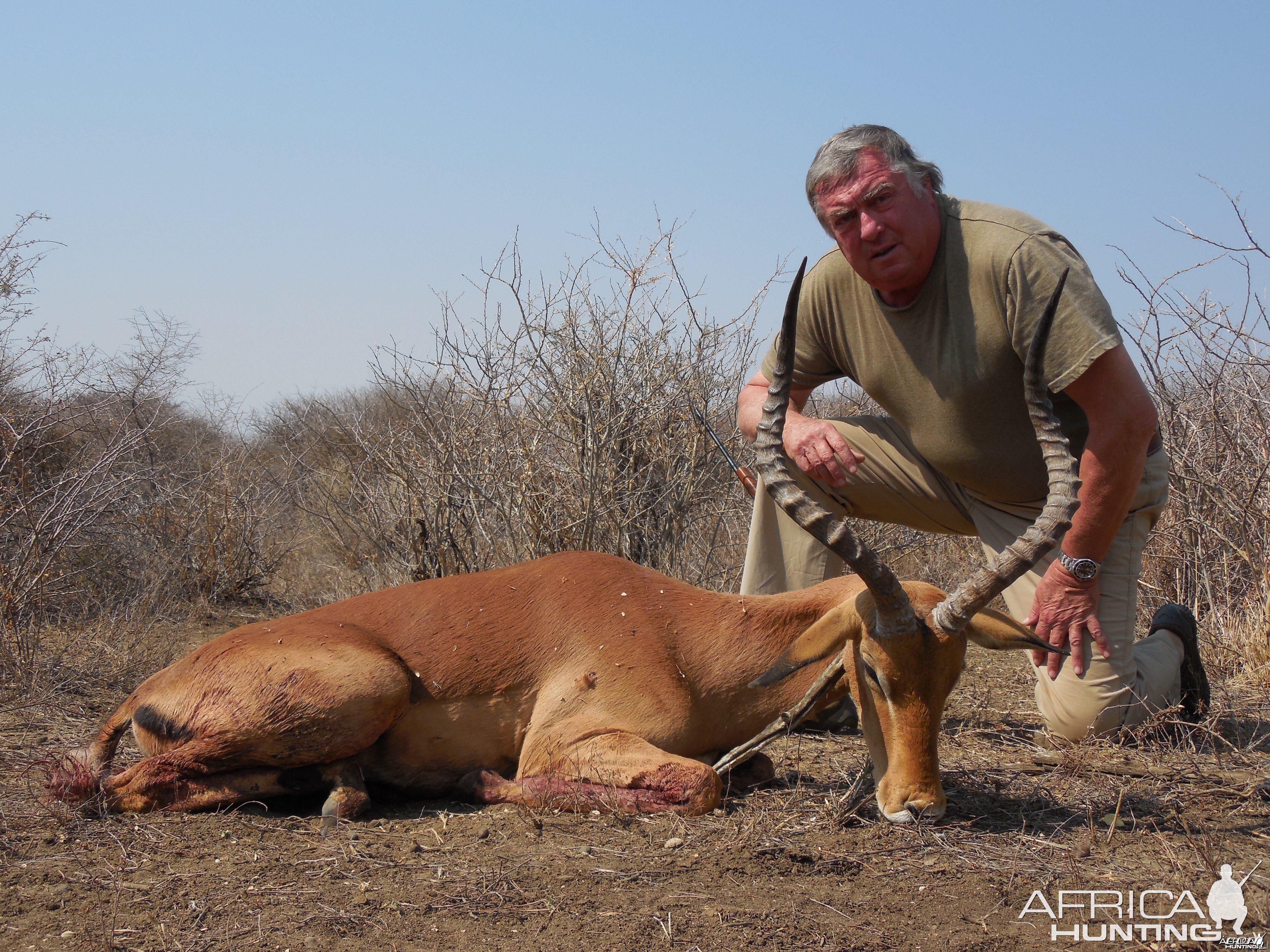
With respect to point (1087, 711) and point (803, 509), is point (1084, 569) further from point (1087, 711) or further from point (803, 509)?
point (803, 509)

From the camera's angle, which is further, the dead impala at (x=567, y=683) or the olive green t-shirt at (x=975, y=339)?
the olive green t-shirt at (x=975, y=339)

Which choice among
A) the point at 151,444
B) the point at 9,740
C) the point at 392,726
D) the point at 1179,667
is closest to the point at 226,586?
the point at 151,444

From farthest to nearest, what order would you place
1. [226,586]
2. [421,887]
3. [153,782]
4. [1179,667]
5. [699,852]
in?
1. [226,586]
2. [1179,667]
3. [153,782]
4. [699,852]
5. [421,887]

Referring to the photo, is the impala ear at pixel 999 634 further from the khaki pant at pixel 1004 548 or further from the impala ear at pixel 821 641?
the khaki pant at pixel 1004 548

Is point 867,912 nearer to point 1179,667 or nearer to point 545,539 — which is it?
point 1179,667

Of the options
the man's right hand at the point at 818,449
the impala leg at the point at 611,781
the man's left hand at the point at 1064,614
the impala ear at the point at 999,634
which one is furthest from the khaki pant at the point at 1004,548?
the impala leg at the point at 611,781

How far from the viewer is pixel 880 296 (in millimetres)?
5430

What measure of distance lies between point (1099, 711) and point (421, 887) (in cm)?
346

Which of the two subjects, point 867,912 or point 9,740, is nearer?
point 867,912

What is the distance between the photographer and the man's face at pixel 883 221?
16.4 ft

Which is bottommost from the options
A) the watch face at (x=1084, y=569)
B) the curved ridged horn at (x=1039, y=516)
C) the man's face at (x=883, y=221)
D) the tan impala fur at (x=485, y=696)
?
the tan impala fur at (x=485, y=696)

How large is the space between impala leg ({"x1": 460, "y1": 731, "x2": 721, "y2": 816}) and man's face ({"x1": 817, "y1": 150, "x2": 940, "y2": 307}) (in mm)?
2462

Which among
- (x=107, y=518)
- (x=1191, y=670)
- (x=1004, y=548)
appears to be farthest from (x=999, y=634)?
(x=107, y=518)

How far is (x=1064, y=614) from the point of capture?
192 inches
